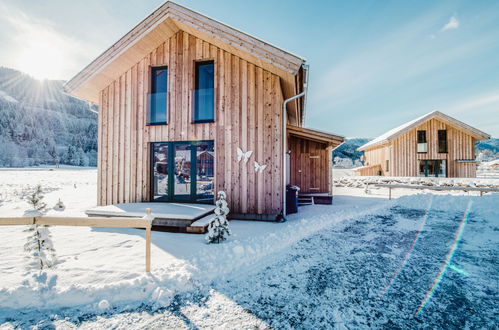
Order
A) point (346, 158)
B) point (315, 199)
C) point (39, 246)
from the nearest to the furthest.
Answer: point (39, 246), point (315, 199), point (346, 158)

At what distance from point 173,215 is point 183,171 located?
2.19 metres

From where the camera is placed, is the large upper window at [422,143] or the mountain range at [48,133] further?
the mountain range at [48,133]

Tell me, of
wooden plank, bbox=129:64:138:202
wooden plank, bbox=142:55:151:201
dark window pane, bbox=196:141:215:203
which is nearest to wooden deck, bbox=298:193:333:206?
dark window pane, bbox=196:141:215:203

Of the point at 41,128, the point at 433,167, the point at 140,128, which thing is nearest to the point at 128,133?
the point at 140,128

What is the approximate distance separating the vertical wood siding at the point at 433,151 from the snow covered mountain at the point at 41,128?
2592 inches

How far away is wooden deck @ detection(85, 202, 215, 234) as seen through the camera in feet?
18.0

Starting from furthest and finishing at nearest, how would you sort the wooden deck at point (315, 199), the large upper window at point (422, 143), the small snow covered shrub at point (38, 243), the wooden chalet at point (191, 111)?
the large upper window at point (422, 143) < the wooden deck at point (315, 199) < the wooden chalet at point (191, 111) < the small snow covered shrub at point (38, 243)

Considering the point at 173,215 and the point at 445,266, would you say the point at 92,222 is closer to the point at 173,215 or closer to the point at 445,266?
the point at 173,215

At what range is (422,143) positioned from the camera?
19.2 meters

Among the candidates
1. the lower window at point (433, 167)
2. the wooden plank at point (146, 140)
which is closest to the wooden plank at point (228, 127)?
the wooden plank at point (146, 140)

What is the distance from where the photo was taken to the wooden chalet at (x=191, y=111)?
677cm

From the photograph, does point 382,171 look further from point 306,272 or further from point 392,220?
point 306,272

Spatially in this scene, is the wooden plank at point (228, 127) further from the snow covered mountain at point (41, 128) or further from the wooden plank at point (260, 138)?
the snow covered mountain at point (41, 128)

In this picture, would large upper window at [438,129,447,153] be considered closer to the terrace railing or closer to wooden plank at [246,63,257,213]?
wooden plank at [246,63,257,213]
